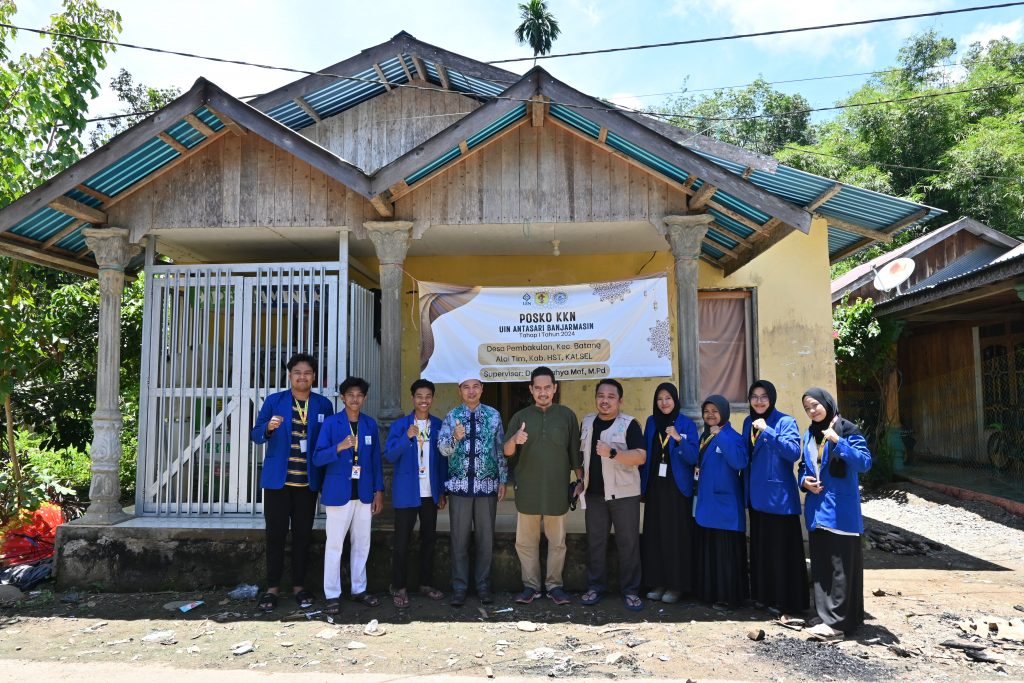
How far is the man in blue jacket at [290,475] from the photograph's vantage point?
5.16 m

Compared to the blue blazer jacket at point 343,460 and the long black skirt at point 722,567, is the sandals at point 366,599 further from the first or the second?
the long black skirt at point 722,567

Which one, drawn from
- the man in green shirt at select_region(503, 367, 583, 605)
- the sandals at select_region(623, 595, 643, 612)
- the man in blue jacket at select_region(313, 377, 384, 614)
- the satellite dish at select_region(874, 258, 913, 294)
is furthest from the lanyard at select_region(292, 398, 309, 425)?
the satellite dish at select_region(874, 258, 913, 294)

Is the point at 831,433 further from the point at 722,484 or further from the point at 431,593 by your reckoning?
the point at 431,593

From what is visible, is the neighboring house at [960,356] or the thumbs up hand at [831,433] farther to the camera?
the neighboring house at [960,356]

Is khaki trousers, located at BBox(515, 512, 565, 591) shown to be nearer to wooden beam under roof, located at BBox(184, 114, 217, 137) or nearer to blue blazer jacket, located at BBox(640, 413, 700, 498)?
blue blazer jacket, located at BBox(640, 413, 700, 498)

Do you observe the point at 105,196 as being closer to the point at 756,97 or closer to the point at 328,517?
the point at 328,517

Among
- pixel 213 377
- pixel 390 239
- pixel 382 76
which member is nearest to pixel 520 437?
pixel 390 239

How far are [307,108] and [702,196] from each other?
498cm

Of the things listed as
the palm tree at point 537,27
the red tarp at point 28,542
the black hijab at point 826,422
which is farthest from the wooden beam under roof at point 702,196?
the palm tree at point 537,27

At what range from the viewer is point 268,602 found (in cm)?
514

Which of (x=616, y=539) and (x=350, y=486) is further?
(x=616, y=539)

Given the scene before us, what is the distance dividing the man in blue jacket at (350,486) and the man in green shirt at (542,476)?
3.56 ft

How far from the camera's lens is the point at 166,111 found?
5.54m

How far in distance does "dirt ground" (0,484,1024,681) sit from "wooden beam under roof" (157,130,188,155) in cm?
381
